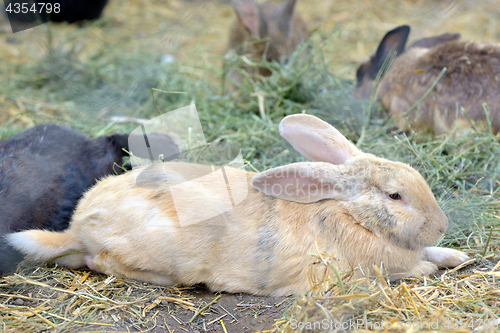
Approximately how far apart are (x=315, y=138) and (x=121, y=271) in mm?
1464

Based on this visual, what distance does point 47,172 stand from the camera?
10.5 feet

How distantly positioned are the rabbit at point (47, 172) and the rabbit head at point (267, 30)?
2.70m

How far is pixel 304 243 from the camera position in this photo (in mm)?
2717

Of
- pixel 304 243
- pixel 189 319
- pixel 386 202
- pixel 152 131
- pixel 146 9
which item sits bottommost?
pixel 189 319

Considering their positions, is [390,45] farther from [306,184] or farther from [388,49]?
[306,184]

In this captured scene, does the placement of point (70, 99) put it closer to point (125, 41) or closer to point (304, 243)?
point (125, 41)

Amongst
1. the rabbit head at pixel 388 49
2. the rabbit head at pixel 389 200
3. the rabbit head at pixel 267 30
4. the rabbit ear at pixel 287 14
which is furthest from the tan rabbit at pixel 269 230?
the rabbit ear at pixel 287 14

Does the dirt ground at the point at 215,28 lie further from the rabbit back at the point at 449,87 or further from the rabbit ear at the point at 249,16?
the rabbit back at the point at 449,87

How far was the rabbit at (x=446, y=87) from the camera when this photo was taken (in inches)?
161

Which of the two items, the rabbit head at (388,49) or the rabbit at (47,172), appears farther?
the rabbit head at (388,49)

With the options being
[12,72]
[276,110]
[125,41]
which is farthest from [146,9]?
[276,110]

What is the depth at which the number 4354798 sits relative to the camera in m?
5.81

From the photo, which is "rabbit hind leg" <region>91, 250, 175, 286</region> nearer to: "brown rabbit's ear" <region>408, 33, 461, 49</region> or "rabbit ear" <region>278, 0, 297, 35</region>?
"brown rabbit's ear" <region>408, 33, 461, 49</region>

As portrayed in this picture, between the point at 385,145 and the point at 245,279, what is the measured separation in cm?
188
